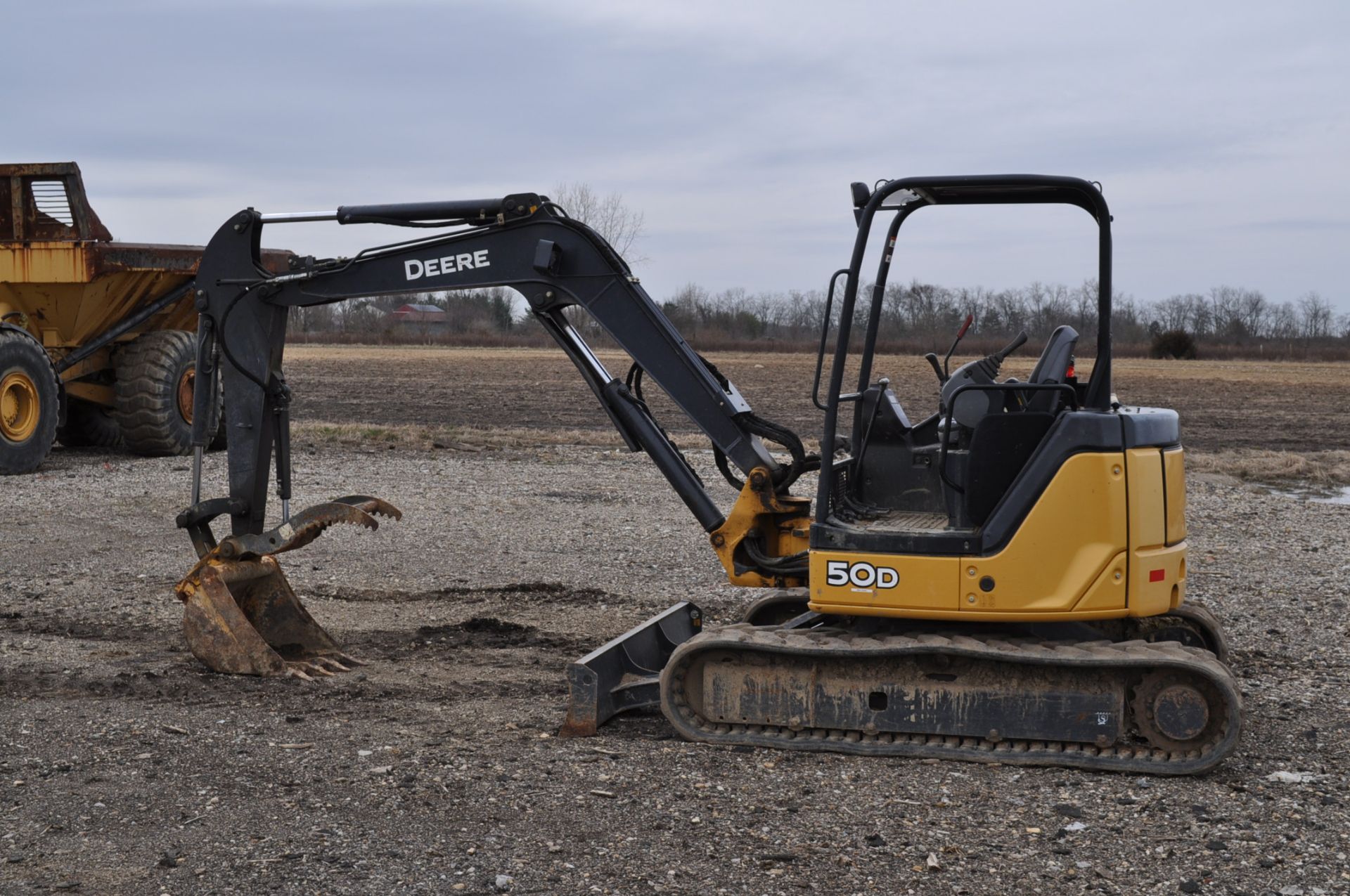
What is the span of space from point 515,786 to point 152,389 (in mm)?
12597

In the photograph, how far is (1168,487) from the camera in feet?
20.0

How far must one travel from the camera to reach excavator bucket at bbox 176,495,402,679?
728 centimetres

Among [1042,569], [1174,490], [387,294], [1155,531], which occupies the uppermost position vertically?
[387,294]

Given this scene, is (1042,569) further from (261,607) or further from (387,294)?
(261,607)

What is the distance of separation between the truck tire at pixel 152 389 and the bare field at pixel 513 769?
16.1 feet

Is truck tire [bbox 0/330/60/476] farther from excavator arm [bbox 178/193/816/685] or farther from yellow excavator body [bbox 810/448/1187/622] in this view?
yellow excavator body [bbox 810/448/1187/622]

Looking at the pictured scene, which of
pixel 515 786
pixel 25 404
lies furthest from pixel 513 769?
pixel 25 404

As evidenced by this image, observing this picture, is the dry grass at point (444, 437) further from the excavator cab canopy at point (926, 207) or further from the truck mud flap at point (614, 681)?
the excavator cab canopy at point (926, 207)

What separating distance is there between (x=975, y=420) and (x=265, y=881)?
3716mm

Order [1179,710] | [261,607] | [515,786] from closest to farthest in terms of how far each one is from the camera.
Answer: [515,786] < [1179,710] < [261,607]

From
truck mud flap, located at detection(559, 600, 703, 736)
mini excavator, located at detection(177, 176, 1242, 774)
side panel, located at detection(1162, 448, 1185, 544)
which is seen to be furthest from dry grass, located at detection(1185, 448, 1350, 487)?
truck mud flap, located at detection(559, 600, 703, 736)

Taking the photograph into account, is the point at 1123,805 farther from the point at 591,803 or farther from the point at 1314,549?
the point at 1314,549

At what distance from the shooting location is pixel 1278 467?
17.4 metres

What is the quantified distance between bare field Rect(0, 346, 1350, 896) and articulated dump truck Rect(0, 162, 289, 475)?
145 inches
